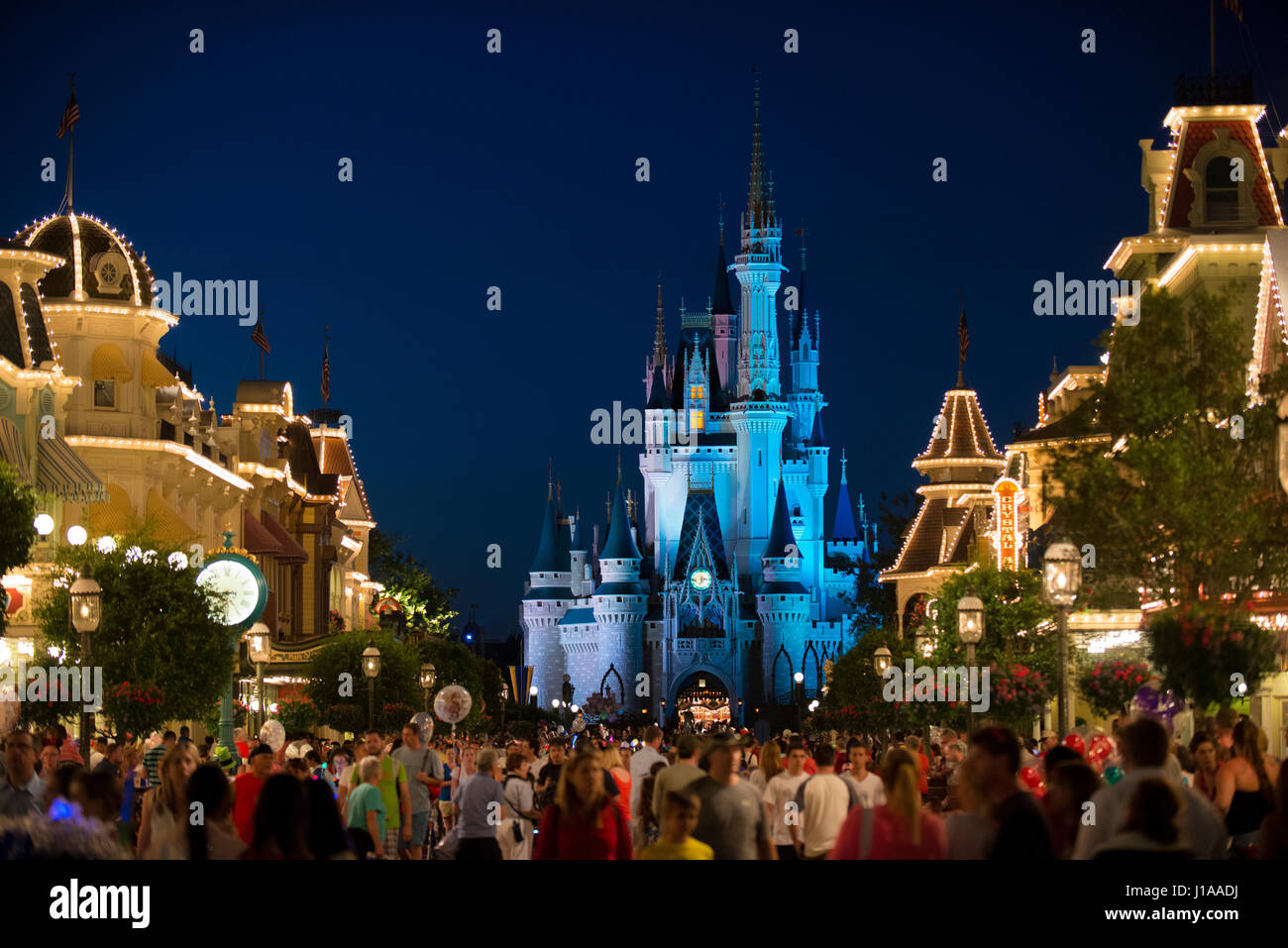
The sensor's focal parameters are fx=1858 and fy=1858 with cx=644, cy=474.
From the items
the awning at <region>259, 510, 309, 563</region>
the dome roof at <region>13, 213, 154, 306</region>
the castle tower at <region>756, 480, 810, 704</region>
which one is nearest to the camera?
the dome roof at <region>13, 213, 154, 306</region>

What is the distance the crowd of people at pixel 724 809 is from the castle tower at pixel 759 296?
125m

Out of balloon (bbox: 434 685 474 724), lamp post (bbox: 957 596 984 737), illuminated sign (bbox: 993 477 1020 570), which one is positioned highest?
illuminated sign (bbox: 993 477 1020 570)

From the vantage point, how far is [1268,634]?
20266mm

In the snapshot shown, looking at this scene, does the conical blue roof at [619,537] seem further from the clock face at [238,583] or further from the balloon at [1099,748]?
the balloon at [1099,748]

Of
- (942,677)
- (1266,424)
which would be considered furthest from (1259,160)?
(1266,424)

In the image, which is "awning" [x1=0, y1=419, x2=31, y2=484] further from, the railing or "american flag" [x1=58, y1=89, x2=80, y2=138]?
the railing

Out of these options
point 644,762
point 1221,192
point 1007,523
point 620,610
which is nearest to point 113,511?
point 1007,523

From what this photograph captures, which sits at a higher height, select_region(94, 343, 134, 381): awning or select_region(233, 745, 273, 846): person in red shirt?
select_region(94, 343, 134, 381): awning

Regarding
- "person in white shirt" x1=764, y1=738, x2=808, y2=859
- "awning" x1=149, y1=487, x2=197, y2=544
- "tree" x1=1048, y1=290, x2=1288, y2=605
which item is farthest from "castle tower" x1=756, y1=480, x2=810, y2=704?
"person in white shirt" x1=764, y1=738, x2=808, y2=859

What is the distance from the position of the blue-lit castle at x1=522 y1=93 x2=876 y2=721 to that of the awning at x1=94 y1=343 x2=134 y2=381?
85423mm

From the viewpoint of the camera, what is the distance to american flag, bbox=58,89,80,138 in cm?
3931

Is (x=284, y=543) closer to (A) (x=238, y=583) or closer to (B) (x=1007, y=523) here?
(A) (x=238, y=583)

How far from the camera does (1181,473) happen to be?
23.5 m
